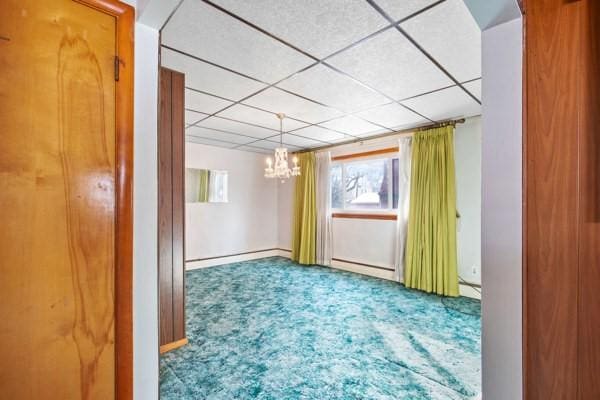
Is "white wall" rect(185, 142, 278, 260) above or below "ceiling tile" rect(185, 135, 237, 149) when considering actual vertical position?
below

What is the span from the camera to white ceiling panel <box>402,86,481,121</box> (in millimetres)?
2615

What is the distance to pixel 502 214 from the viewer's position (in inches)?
37.2

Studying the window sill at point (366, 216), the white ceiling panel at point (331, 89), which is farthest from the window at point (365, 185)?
the white ceiling panel at point (331, 89)

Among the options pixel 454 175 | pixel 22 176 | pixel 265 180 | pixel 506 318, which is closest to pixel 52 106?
pixel 22 176

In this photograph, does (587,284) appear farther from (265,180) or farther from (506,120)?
(265,180)

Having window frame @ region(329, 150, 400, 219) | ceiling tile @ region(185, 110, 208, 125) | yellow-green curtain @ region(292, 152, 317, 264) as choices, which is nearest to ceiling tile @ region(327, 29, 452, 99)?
window frame @ region(329, 150, 400, 219)

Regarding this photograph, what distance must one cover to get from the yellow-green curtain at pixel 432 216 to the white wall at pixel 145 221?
3403mm

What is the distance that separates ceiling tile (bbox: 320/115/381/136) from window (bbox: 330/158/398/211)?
70 cm

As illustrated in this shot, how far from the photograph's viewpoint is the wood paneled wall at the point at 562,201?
31.8 inches

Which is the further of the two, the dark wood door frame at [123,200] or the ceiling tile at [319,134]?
the ceiling tile at [319,134]

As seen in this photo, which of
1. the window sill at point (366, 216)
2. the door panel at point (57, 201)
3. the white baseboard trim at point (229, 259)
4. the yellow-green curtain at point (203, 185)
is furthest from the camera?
the yellow-green curtain at point (203, 185)

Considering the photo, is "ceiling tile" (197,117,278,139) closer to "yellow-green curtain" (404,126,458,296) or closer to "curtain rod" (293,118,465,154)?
"curtain rod" (293,118,465,154)

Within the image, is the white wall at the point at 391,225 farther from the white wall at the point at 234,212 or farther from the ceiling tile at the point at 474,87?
the ceiling tile at the point at 474,87

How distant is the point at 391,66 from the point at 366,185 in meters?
2.72
